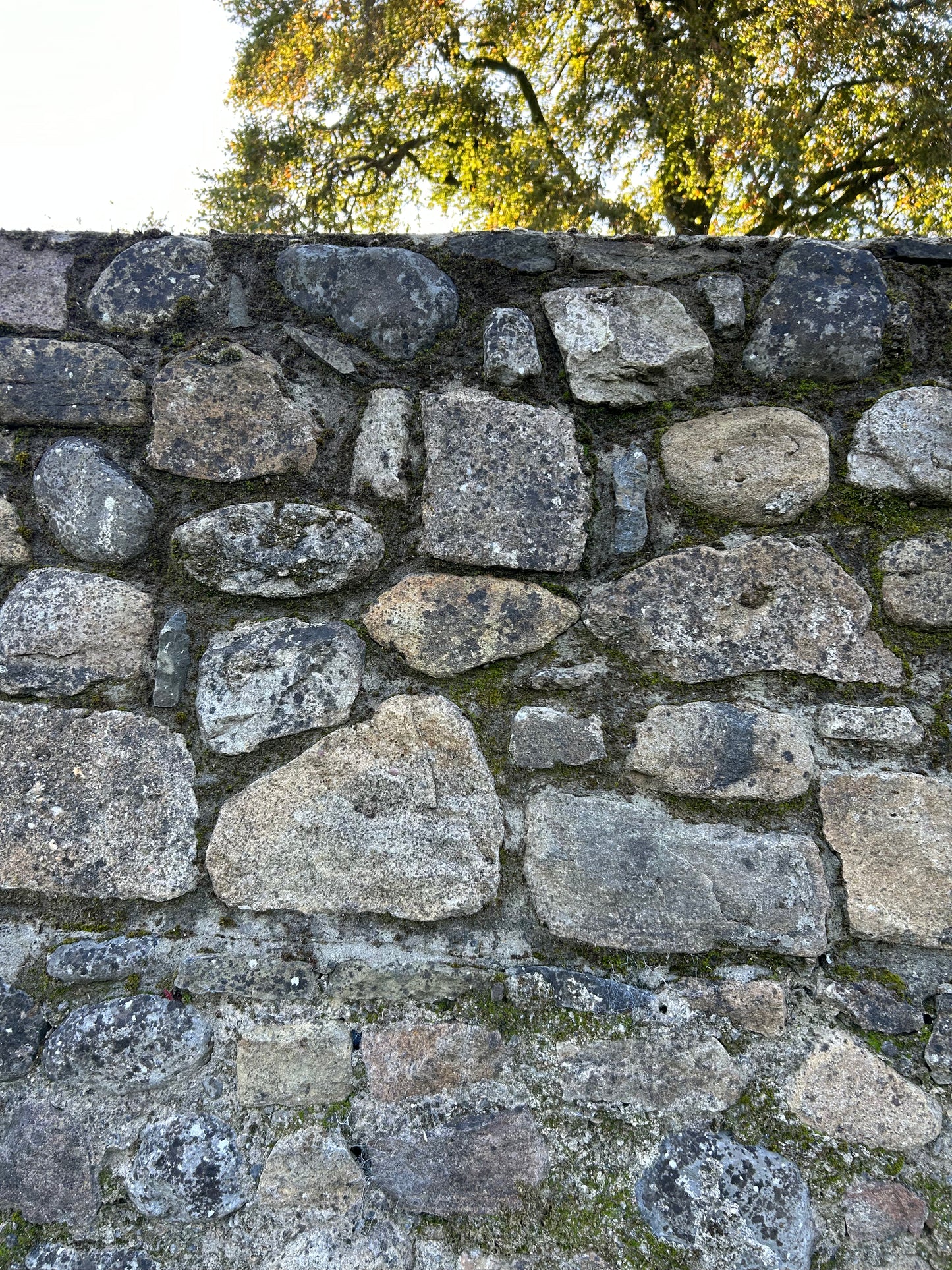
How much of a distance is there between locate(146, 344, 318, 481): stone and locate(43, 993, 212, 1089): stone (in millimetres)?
964

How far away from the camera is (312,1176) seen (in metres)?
1.33

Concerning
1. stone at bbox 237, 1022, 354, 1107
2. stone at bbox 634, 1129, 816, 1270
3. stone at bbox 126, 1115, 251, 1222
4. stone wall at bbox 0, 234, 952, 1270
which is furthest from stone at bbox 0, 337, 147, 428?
stone at bbox 634, 1129, 816, 1270

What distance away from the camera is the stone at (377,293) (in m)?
1.54

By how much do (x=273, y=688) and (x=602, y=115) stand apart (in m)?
7.14

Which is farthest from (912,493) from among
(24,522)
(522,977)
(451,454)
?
(24,522)

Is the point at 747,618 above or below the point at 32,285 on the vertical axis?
below

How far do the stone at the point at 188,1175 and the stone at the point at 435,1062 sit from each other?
26 centimetres

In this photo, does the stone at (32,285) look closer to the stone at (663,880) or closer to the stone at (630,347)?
the stone at (630,347)

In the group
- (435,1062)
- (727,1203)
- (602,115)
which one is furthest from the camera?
(602,115)

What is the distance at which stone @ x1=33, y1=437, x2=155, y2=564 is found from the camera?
4.90 feet

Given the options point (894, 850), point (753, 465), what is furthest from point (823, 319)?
point (894, 850)

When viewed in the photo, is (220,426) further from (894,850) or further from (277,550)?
(894,850)

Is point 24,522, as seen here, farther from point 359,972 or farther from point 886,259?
point 886,259

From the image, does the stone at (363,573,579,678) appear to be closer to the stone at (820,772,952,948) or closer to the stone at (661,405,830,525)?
the stone at (661,405,830,525)
